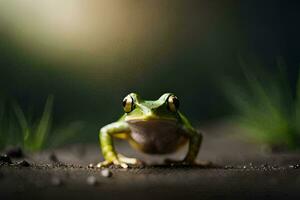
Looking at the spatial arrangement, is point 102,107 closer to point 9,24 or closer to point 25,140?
point 9,24

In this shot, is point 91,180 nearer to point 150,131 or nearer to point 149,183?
point 149,183

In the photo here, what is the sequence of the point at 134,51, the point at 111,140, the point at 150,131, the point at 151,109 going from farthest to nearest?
the point at 134,51
the point at 111,140
the point at 150,131
the point at 151,109

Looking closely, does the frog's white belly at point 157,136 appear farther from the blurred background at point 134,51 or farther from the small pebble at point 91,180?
the blurred background at point 134,51

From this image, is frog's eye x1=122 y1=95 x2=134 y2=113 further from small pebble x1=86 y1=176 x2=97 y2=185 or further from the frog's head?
small pebble x1=86 y1=176 x2=97 y2=185

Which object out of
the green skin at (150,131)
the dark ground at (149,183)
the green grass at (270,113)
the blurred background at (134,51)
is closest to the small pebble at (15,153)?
the green skin at (150,131)

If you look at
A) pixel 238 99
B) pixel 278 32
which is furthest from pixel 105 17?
pixel 238 99

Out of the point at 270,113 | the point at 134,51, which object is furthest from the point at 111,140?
the point at 134,51
